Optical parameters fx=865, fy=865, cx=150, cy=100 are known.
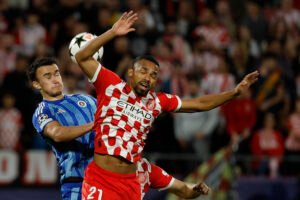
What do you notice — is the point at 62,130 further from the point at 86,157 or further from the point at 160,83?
the point at 160,83

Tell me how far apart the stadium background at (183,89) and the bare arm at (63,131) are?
553cm

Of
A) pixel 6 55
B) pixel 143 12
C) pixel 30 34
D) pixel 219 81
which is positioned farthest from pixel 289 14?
pixel 6 55

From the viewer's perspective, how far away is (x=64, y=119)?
8.45m

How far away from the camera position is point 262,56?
16.7 m

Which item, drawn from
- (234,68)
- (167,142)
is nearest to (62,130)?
(167,142)

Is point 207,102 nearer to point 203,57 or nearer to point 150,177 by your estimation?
point 150,177

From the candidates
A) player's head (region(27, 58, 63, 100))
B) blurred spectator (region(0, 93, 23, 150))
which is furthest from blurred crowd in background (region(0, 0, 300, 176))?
player's head (region(27, 58, 63, 100))

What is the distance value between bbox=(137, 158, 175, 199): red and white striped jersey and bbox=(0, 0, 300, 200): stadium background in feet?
16.6

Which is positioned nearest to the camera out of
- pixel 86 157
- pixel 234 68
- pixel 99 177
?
pixel 99 177

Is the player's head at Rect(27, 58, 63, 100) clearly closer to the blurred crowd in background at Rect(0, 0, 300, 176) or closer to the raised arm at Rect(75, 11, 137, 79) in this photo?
the raised arm at Rect(75, 11, 137, 79)

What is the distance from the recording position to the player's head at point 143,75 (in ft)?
25.7

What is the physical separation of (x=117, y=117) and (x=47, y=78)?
A: 1.10 meters

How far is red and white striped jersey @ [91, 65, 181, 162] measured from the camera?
778 centimetres

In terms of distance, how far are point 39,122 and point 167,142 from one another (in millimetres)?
6299
